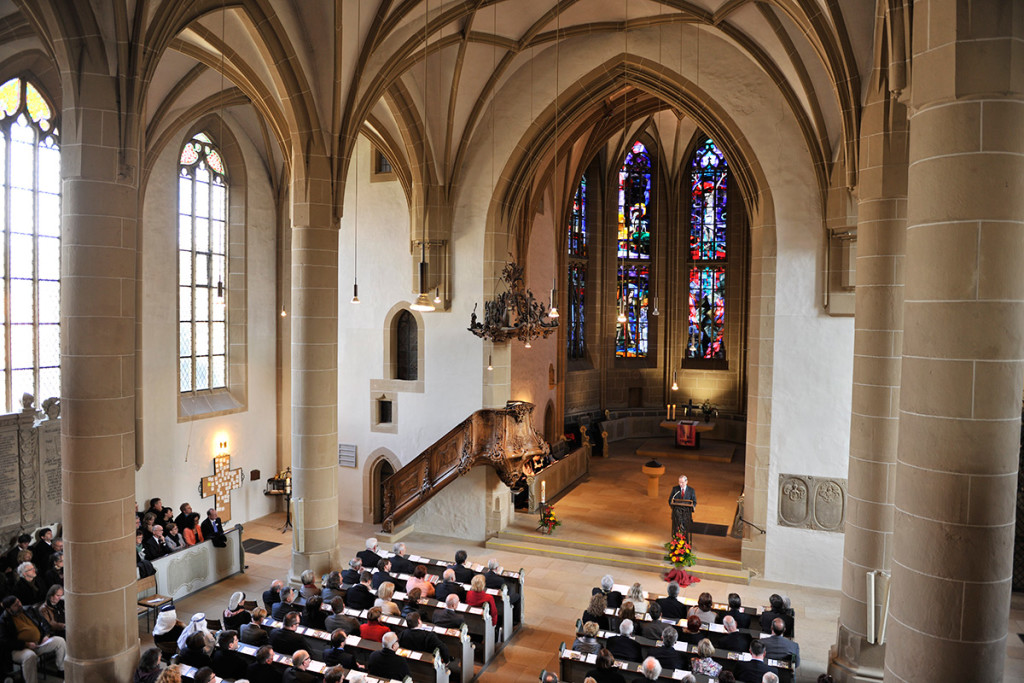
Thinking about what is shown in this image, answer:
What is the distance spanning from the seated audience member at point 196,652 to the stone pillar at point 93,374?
1.04 meters

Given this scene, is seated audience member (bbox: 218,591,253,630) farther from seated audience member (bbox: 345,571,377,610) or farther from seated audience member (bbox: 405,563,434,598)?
seated audience member (bbox: 405,563,434,598)

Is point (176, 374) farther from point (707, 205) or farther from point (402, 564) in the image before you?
point (707, 205)

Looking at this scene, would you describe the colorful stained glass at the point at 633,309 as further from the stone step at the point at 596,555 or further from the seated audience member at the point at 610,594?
the seated audience member at the point at 610,594

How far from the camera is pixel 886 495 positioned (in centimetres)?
901

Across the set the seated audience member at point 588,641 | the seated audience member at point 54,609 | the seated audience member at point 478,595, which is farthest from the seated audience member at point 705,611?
the seated audience member at point 54,609

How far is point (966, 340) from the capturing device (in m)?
4.72

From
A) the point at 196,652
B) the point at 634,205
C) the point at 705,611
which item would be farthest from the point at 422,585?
the point at 634,205

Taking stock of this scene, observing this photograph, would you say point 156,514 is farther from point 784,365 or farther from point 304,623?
point 784,365

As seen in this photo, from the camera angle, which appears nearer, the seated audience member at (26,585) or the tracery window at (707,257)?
the seated audience member at (26,585)

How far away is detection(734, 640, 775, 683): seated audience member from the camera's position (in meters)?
8.25

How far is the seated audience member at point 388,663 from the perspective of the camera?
834 centimetres

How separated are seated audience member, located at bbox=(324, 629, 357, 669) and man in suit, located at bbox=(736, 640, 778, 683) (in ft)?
15.1

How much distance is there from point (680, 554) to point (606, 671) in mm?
6648

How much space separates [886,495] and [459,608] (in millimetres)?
6032
